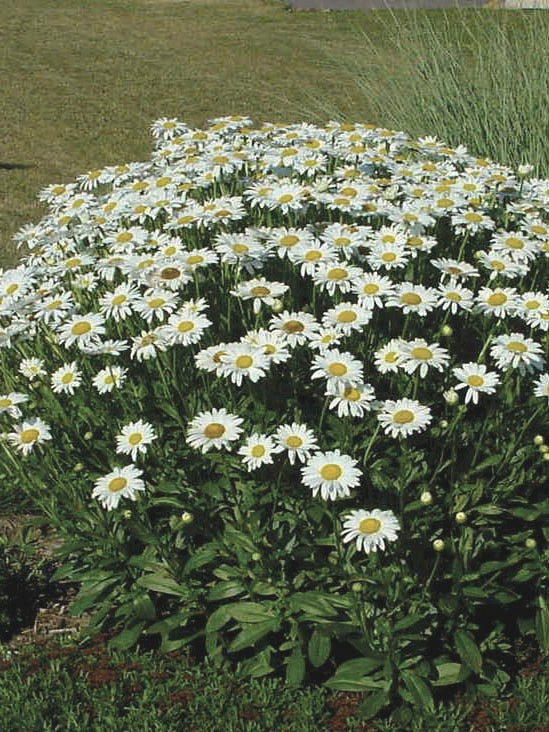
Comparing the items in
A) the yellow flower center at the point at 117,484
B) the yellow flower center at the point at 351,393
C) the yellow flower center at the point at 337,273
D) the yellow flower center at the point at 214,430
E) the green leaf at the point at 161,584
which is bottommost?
the green leaf at the point at 161,584

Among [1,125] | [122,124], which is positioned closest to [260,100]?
[122,124]

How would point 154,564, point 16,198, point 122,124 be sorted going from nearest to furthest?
point 154,564
point 16,198
point 122,124

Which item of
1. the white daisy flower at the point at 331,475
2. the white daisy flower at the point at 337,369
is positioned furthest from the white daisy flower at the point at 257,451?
the white daisy flower at the point at 337,369

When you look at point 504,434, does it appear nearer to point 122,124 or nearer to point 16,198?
point 16,198

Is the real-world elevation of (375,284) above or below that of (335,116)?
above

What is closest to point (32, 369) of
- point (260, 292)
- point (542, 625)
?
point (260, 292)

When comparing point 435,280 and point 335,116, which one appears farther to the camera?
point 335,116

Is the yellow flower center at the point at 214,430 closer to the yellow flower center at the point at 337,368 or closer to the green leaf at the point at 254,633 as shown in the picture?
the yellow flower center at the point at 337,368
